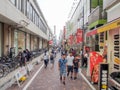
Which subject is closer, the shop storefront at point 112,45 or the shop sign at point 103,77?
the shop sign at point 103,77

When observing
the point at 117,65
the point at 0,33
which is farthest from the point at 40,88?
the point at 0,33

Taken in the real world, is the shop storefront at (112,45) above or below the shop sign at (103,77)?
above

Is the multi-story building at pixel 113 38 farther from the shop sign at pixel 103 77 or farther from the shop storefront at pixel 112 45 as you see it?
the shop sign at pixel 103 77

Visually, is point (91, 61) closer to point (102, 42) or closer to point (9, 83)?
point (9, 83)

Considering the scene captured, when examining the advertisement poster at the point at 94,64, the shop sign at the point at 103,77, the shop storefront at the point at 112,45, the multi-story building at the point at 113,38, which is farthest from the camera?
the shop storefront at the point at 112,45

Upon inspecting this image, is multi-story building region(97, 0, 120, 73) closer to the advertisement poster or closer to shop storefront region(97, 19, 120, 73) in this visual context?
shop storefront region(97, 19, 120, 73)

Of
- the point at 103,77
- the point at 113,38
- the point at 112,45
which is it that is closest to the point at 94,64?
the point at 103,77

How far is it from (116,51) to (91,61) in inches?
187

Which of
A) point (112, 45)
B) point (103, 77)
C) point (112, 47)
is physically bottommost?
point (103, 77)

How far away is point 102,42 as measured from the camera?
83.8ft

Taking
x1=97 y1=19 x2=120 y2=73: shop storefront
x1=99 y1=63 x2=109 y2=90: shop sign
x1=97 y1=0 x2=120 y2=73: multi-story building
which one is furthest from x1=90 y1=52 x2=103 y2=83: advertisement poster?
x1=99 y1=63 x2=109 y2=90: shop sign

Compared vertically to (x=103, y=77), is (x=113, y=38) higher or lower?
higher

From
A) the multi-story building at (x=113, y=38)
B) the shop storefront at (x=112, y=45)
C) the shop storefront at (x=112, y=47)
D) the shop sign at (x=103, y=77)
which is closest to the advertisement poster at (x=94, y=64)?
the shop storefront at (x=112, y=47)

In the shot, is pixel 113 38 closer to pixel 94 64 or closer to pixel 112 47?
pixel 112 47
